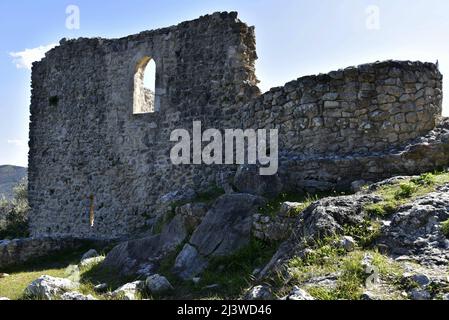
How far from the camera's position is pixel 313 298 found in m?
5.54

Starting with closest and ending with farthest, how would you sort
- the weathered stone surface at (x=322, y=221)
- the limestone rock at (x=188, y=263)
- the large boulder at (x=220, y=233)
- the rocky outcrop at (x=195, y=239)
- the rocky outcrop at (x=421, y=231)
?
1. the rocky outcrop at (x=421, y=231)
2. the weathered stone surface at (x=322, y=221)
3. the limestone rock at (x=188, y=263)
4. the large boulder at (x=220, y=233)
5. the rocky outcrop at (x=195, y=239)

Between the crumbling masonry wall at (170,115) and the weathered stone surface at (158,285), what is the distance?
3.57 meters

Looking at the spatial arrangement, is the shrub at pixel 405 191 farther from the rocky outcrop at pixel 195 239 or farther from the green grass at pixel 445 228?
the rocky outcrop at pixel 195 239

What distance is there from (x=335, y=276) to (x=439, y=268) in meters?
1.19

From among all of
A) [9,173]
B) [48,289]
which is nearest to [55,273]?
[48,289]

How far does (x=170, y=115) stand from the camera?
622 inches

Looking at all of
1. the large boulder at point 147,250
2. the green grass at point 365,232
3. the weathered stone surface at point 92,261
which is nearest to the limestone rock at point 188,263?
the large boulder at point 147,250

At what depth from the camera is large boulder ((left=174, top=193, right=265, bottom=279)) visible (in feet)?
29.8

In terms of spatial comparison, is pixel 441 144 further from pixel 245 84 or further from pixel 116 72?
pixel 116 72

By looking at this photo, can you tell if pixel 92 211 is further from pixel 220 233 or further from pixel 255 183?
pixel 220 233

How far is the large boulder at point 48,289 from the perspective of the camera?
308 inches

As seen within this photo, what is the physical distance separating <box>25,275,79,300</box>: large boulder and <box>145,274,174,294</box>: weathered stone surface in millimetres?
1336

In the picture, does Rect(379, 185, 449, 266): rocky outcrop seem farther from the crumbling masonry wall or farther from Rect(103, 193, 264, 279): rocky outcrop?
the crumbling masonry wall
